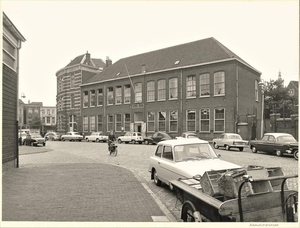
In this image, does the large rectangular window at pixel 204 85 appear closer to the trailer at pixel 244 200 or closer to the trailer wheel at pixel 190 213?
the trailer at pixel 244 200

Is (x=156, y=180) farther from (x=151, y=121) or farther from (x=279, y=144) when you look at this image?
(x=151, y=121)

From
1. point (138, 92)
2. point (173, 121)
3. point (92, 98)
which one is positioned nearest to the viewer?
point (173, 121)

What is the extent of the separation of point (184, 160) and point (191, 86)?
995 inches

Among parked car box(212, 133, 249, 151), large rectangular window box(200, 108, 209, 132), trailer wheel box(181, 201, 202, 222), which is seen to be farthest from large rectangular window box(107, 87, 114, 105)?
trailer wheel box(181, 201, 202, 222)

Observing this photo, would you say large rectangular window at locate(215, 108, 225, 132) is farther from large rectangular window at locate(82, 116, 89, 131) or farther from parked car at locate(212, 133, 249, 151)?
large rectangular window at locate(82, 116, 89, 131)

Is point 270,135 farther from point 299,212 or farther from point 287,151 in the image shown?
point 299,212

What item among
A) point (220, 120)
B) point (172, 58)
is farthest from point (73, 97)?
point (220, 120)

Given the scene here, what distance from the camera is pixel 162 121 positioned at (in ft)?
112

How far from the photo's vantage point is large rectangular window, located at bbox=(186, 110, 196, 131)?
102 ft

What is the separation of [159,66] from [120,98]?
7861 millimetres

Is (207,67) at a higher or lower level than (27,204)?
higher

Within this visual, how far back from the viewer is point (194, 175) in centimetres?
596

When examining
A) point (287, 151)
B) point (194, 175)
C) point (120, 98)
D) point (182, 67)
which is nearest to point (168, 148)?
point (194, 175)

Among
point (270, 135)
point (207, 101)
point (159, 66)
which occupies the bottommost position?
point (270, 135)
